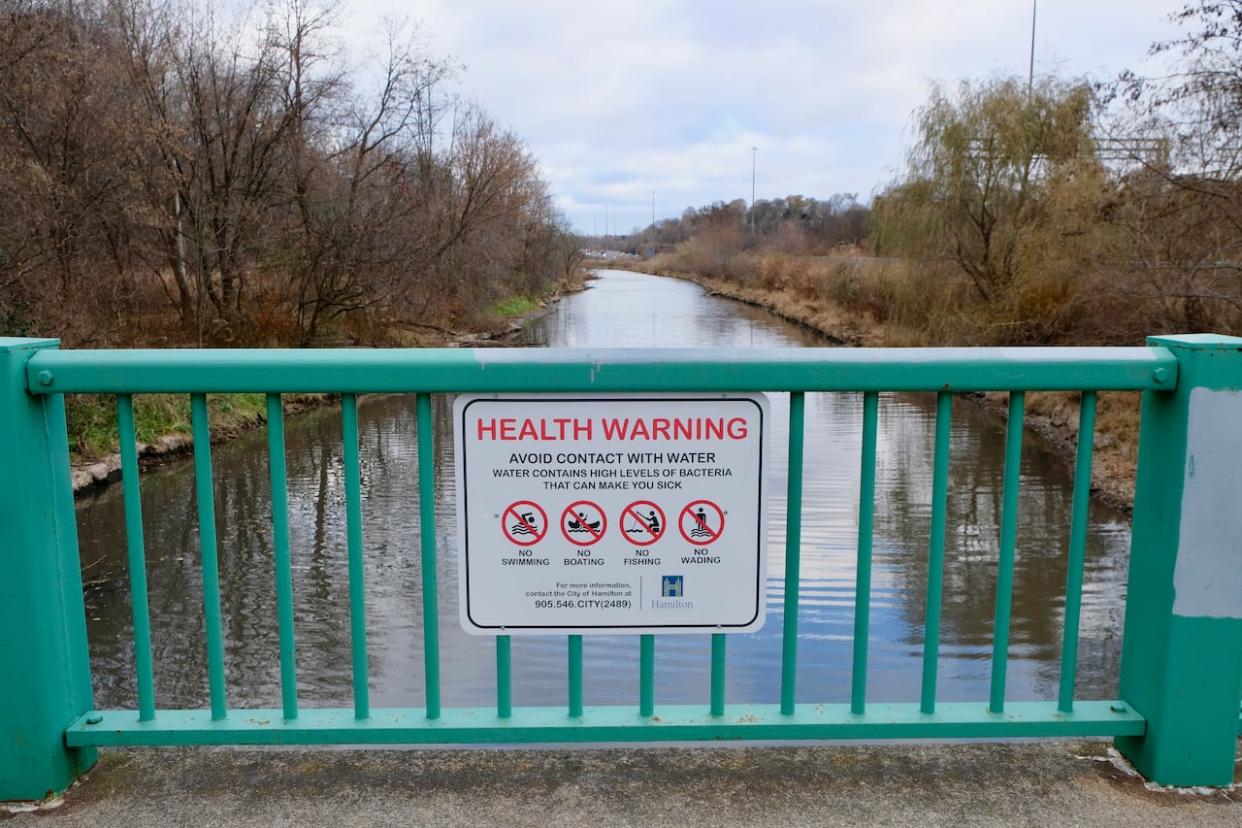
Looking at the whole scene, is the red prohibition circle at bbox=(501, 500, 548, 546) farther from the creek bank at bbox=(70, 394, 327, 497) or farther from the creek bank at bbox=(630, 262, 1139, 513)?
the creek bank at bbox=(70, 394, 327, 497)

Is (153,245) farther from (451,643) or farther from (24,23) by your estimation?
(451,643)

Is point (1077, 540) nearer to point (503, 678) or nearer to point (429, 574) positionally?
point (503, 678)

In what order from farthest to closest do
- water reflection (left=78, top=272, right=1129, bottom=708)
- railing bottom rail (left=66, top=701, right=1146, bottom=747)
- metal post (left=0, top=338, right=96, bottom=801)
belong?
water reflection (left=78, top=272, right=1129, bottom=708) < railing bottom rail (left=66, top=701, right=1146, bottom=747) < metal post (left=0, top=338, right=96, bottom=801)

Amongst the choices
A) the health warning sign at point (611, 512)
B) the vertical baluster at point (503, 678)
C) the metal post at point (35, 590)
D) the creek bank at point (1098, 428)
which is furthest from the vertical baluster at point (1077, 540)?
the creek bank at point (1098, 428)

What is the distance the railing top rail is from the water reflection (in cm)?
477

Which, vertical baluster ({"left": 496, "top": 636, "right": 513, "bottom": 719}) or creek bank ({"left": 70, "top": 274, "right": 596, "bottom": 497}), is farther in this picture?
creek bank ({"left": 70, "top": 274, "right": 596, "bottom": 497})

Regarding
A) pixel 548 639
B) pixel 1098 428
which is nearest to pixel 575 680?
pixel 548 639

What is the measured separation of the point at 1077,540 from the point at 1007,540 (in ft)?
0.59

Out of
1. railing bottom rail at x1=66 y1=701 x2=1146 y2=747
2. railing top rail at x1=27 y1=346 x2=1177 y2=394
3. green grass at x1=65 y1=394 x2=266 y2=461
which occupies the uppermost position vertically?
railing top rail at x1=27 y1=346 x2=1177 y2=394

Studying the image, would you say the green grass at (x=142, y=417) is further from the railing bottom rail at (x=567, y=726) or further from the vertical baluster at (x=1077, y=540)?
the vertical baluster at (x=1077, y=540)

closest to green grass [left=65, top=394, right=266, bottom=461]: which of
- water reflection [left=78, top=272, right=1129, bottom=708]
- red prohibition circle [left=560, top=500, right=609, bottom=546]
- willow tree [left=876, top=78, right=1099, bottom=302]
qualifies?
water reflection [left=78, top=272, right=1129, bottom=708]

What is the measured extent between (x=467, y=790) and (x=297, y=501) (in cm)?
1064

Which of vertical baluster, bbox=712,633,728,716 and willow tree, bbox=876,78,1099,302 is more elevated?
willow tree, bbox=876,78,1099,302

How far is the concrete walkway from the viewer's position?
2633 mm
